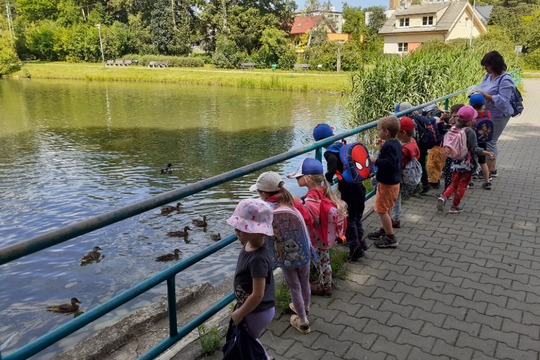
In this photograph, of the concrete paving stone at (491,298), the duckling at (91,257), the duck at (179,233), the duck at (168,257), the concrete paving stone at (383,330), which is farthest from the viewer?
the duck at (179,233)

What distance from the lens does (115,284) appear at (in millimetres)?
8062

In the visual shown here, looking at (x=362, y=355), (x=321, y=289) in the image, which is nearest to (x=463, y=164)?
(x=321, y=289)

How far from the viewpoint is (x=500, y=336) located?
358 centimetres

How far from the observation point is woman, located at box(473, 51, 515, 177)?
23.1 ft

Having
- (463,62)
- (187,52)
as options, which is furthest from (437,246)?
(187,52)

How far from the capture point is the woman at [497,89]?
7.03 meters

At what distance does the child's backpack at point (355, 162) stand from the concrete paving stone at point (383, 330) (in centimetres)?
134

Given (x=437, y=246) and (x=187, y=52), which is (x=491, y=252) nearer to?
(x=437, y=246)

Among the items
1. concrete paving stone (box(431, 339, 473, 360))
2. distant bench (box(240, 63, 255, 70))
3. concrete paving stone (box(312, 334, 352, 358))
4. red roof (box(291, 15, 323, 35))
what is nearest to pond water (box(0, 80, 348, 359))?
concrete paving stone (box(312, 334, 352, 358))

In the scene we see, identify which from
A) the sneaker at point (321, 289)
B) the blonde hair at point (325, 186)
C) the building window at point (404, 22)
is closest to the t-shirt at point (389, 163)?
the blonde hair at point (325, 186)

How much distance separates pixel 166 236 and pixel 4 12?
88.7m

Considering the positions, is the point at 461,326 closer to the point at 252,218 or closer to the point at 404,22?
the point at 252,218

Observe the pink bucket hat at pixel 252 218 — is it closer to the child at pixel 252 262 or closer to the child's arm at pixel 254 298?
the child at pixel 252 262

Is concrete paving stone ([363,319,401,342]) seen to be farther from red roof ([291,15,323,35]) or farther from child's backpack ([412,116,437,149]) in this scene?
red roof ([291,15,323,35])
